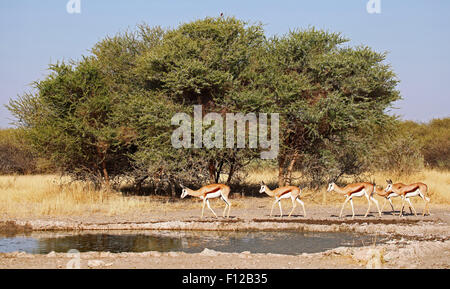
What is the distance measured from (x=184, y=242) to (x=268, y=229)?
2.96 m

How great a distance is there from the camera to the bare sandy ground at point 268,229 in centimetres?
995

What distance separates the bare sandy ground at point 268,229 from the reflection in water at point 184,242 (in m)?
0.77

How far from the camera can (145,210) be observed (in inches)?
736

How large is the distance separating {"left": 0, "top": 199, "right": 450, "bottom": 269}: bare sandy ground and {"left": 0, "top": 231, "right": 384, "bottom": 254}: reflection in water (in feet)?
2.52

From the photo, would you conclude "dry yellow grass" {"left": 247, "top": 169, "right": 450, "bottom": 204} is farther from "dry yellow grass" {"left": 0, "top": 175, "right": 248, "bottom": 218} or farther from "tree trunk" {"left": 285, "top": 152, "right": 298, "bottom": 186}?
"dry yellow grass" {"left": 0, "top": 175, "right": 248, "bottom": 218}

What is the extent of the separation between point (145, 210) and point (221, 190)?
333 cm

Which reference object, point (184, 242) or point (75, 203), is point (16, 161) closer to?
point (75, 203)

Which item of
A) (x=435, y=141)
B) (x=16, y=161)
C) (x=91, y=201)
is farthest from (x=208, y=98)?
(x=435, y=141)

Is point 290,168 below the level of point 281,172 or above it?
above

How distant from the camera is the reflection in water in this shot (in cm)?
1221

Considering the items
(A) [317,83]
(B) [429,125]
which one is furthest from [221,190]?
(B) [429,125]

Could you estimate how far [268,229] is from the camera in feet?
49.3

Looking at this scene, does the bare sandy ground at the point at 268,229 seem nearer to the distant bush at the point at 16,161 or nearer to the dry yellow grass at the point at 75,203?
the dry yellow grass at the point at 75,203

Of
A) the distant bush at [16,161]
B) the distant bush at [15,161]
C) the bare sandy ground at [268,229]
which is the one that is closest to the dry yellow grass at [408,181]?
the bare sandy ground at [268,229]
